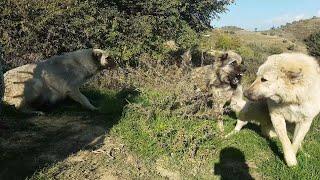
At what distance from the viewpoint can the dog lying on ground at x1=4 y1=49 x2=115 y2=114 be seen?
8906 mm

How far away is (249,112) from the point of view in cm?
771

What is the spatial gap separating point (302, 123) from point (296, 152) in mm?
471

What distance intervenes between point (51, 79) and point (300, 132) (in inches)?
187

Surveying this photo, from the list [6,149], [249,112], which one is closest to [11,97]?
[6,149]

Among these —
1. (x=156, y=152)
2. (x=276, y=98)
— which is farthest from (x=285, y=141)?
(x=156, y=152)

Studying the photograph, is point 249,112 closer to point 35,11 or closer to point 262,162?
point 262,162

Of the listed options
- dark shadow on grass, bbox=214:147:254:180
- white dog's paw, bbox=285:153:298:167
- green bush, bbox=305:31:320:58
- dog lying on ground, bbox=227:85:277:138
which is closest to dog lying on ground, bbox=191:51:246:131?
dog lying on ground, bbox=227:85:277:138

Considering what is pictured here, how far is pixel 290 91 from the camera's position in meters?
6.19

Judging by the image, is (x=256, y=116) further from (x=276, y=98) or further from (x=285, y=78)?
(x=285, y=78)

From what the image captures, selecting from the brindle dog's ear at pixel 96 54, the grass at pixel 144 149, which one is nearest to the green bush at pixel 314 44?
the brindle dog's ear at pixel 96 54

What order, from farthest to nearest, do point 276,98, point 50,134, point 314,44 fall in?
Answer: point 314,44, point 50,134, point 276,98

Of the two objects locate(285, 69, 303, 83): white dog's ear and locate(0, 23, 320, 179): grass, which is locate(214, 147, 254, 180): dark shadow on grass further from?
locate(285, 69, 303, 83): white dog's ear

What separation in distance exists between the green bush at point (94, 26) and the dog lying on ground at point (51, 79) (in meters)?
2.92

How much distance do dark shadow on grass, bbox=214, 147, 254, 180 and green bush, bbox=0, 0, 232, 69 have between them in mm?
6849
